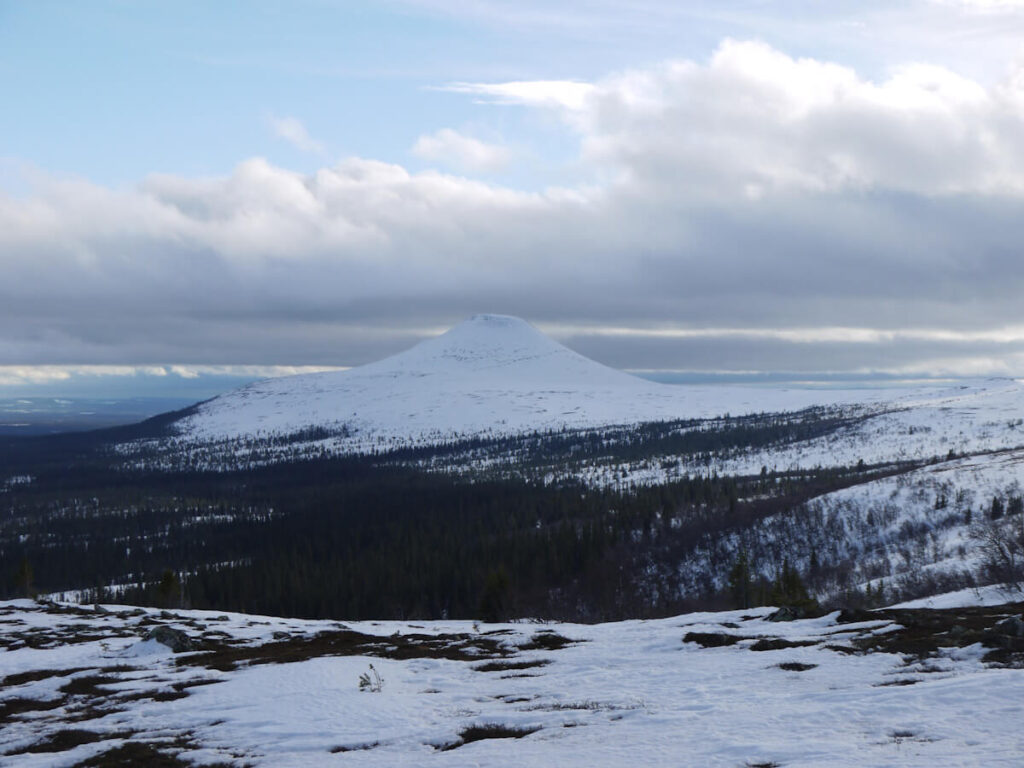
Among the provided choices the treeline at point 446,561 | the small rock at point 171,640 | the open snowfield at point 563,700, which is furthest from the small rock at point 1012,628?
the treeline at point 446,561

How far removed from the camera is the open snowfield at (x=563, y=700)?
17.8 metres

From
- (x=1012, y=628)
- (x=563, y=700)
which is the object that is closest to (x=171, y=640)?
(x=563, y=700)

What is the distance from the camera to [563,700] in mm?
24953

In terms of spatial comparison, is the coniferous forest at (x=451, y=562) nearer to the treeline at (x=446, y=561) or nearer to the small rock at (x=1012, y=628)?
the treeline at (x=446, y=561)

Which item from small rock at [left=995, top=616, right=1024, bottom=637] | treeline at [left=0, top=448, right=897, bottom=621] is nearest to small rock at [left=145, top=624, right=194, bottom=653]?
small rock at [left=995, top=616, right=1024, bottom=637]

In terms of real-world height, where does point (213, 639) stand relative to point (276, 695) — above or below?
below

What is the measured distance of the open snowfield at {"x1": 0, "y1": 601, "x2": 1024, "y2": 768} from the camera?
1775 cm

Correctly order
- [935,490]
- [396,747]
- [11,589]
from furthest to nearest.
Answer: [935,490] → [11,589] → [396,747]

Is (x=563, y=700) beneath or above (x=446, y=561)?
above

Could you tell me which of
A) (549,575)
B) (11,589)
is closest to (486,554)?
(549,575)

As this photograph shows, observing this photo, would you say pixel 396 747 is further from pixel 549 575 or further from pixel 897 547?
pixel 897 547

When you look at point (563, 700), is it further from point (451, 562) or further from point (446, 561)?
point (446, 561)

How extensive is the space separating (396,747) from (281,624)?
149 ft

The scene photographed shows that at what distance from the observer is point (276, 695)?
1089 inches
